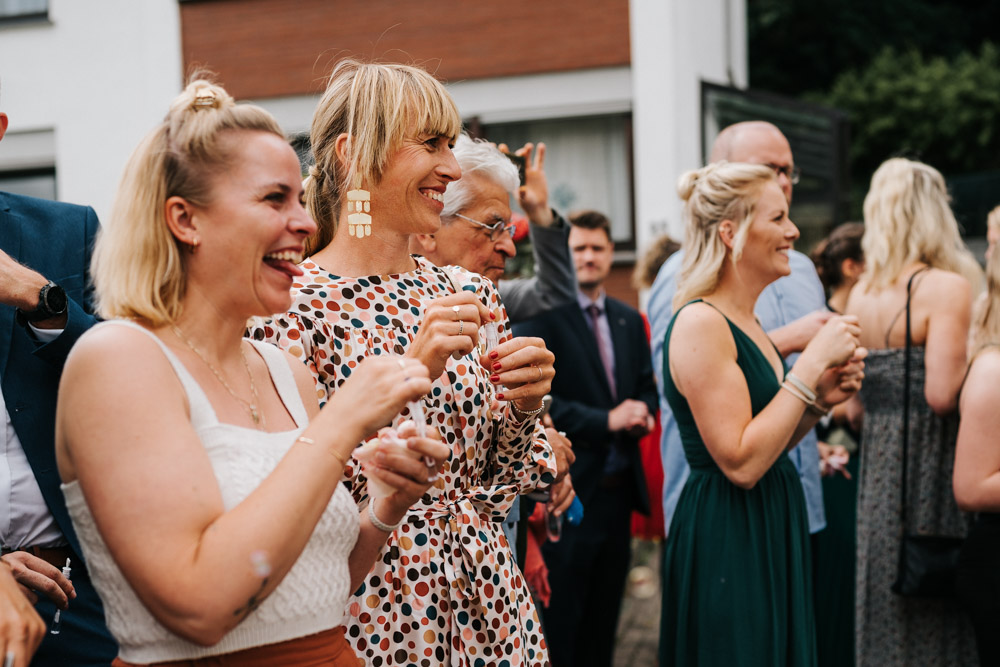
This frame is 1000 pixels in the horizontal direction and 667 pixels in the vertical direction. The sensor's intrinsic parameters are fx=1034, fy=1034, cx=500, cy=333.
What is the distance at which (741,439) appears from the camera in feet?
10.4

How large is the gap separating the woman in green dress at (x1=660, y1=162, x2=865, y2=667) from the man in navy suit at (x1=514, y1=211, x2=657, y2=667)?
159cm

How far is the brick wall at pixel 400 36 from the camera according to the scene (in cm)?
1001

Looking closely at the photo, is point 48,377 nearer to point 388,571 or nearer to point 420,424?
point 388,571

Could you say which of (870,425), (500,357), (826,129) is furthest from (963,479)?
(826,129)

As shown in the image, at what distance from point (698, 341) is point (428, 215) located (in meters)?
1.19

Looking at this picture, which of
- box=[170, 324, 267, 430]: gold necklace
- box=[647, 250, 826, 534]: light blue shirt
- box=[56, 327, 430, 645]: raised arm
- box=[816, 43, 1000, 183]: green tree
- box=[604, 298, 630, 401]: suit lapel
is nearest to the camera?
box=[56, 327, 430, 645]: raised arm

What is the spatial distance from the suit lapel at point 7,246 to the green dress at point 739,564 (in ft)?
6.43

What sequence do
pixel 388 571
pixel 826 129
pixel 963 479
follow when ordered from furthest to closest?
pixel 826 129 < pixel 963 479 < pixel 388 571

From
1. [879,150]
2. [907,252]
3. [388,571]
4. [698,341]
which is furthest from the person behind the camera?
[879,150]

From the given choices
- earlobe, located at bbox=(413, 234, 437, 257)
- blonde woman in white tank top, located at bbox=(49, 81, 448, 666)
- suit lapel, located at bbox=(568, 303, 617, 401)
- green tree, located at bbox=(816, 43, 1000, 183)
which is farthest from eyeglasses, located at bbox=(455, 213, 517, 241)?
green tree, located at bbox=(816, 43, 1000, 183)

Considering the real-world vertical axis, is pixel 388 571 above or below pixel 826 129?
below

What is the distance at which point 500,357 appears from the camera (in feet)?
7.50

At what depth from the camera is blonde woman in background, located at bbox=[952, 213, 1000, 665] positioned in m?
3.63

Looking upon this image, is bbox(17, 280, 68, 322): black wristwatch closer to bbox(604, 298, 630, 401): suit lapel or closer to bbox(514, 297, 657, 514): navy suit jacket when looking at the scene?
bbox(514, 297, 657, 514): navy suit jacket
